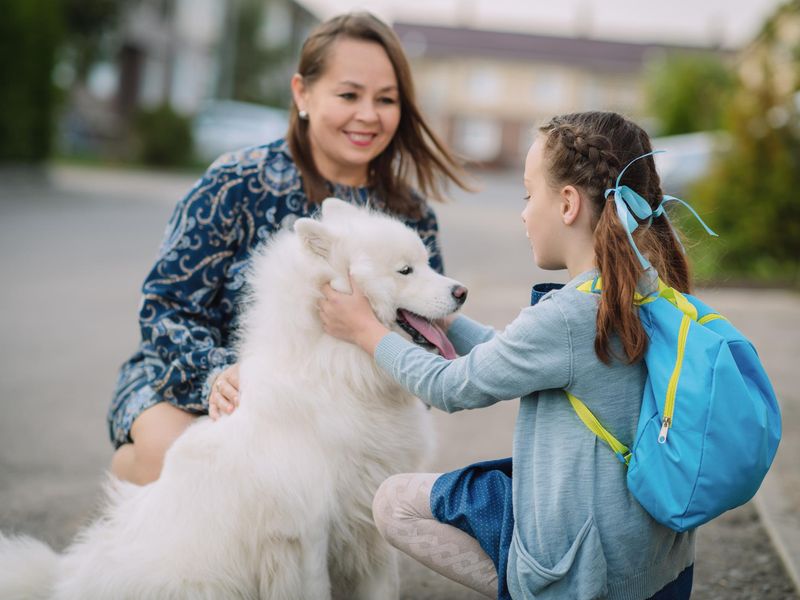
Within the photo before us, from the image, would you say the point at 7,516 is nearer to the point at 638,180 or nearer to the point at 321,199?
the point at 321,199

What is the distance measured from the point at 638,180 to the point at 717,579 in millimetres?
1883

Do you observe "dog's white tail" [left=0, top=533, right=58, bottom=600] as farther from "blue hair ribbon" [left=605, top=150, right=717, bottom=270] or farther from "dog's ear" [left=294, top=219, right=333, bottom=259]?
"blue hair ribbon" [left=605, top=150, right=717, bottom=270]

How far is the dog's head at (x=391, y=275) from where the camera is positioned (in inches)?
101

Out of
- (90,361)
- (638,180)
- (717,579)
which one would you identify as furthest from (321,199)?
(90,361)

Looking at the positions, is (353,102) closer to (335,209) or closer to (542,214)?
(335,209)

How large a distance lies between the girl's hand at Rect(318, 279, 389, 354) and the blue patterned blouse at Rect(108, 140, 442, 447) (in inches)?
25.6

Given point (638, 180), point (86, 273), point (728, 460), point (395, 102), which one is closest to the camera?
point (728, 460)

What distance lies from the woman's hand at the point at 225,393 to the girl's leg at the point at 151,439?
282 millimetres

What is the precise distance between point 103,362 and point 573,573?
513 cm

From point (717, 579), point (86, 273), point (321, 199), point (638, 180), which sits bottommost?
point (86, 273)

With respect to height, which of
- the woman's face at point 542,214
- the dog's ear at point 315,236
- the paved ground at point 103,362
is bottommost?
the paved ground at point 103,362

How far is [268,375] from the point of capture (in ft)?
8.37

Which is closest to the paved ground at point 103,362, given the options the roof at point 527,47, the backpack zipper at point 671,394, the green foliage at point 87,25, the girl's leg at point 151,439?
the girl's leg at point 151,439

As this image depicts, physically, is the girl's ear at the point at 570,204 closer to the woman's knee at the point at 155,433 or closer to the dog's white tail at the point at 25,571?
the woman's knee at the point at 155,433
